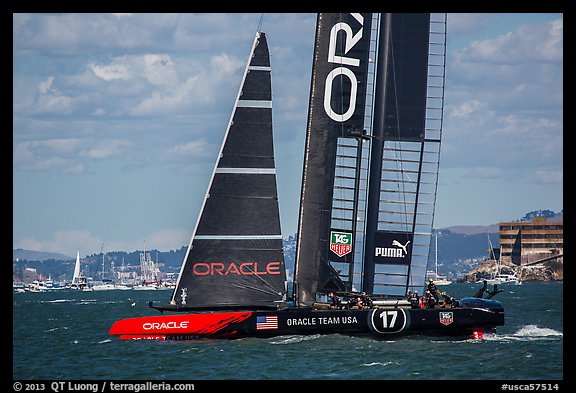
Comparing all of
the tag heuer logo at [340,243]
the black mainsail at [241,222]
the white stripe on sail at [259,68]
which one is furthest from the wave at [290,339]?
the white stripe on sail at [259,68]

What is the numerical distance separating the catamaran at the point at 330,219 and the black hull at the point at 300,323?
0.09ft

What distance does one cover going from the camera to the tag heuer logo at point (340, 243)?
35844 mm

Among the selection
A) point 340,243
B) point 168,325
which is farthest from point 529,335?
point 168,325

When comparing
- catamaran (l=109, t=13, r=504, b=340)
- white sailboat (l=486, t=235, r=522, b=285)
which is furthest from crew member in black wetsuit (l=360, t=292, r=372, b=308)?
white sailboat (l=486, t=235, r=522, b=285)

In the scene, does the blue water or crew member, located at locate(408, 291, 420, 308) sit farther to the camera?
crew member, located at locate(408, 291, 420, 308)

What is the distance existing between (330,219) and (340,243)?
805 millimetres

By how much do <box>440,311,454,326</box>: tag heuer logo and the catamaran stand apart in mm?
29

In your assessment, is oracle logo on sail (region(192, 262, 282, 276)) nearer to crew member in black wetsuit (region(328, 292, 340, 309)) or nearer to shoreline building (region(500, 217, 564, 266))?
crew member in black wetsuit (region(328, 292, 340, 309))

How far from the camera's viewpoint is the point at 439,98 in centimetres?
3641

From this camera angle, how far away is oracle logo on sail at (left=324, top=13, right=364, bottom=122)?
3534 centimetres

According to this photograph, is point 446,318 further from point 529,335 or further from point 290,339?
point 529,335

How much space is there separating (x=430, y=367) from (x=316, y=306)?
245 inches

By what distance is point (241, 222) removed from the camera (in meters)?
34.7
